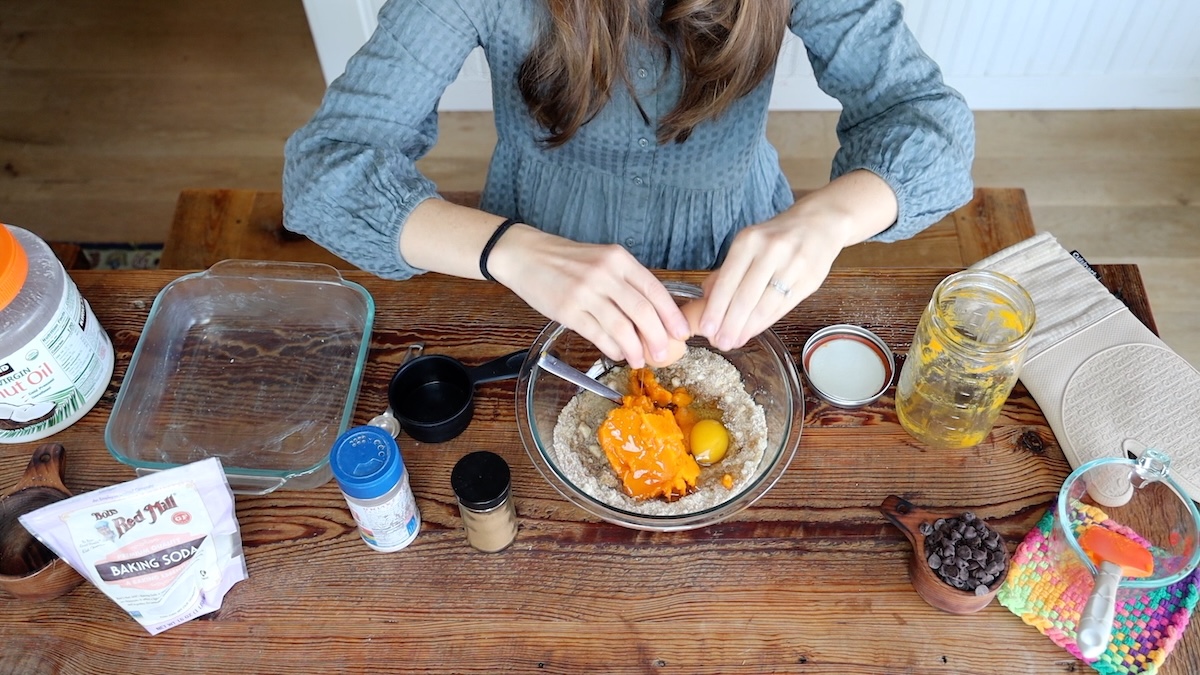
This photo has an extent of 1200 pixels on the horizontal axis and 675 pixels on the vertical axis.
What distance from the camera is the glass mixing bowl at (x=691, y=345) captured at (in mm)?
937

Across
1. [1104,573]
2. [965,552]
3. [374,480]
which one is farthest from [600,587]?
[1104,573]

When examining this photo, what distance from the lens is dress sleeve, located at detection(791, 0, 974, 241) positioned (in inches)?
41.3

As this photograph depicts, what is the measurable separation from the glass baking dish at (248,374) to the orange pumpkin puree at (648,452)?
0.32m

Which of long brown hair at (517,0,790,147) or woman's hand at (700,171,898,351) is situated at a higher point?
long brown hair at (517,0,790,147)

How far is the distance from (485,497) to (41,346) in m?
0.52

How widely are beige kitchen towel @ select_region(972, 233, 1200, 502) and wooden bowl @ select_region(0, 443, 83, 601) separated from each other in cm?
109

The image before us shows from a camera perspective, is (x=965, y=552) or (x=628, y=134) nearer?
(x=965, y=552)

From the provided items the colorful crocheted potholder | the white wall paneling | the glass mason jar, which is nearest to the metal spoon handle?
the glass mason jar

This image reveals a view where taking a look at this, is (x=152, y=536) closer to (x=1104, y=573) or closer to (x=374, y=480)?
(x=374, y=480)

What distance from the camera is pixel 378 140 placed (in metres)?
1.09

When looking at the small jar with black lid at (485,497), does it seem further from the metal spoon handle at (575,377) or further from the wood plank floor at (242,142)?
the wood plank floor at (242,142)

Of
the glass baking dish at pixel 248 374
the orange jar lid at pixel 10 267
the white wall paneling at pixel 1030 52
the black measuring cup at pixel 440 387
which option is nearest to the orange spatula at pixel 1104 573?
the black measuring cup at pixel 440 387

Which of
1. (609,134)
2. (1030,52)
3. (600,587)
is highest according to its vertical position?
(609,134)

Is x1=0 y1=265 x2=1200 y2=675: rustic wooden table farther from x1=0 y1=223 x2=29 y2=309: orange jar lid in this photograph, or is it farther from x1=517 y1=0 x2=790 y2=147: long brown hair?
x1=517 y1=0 x2=790 y2=147: long brown hair
